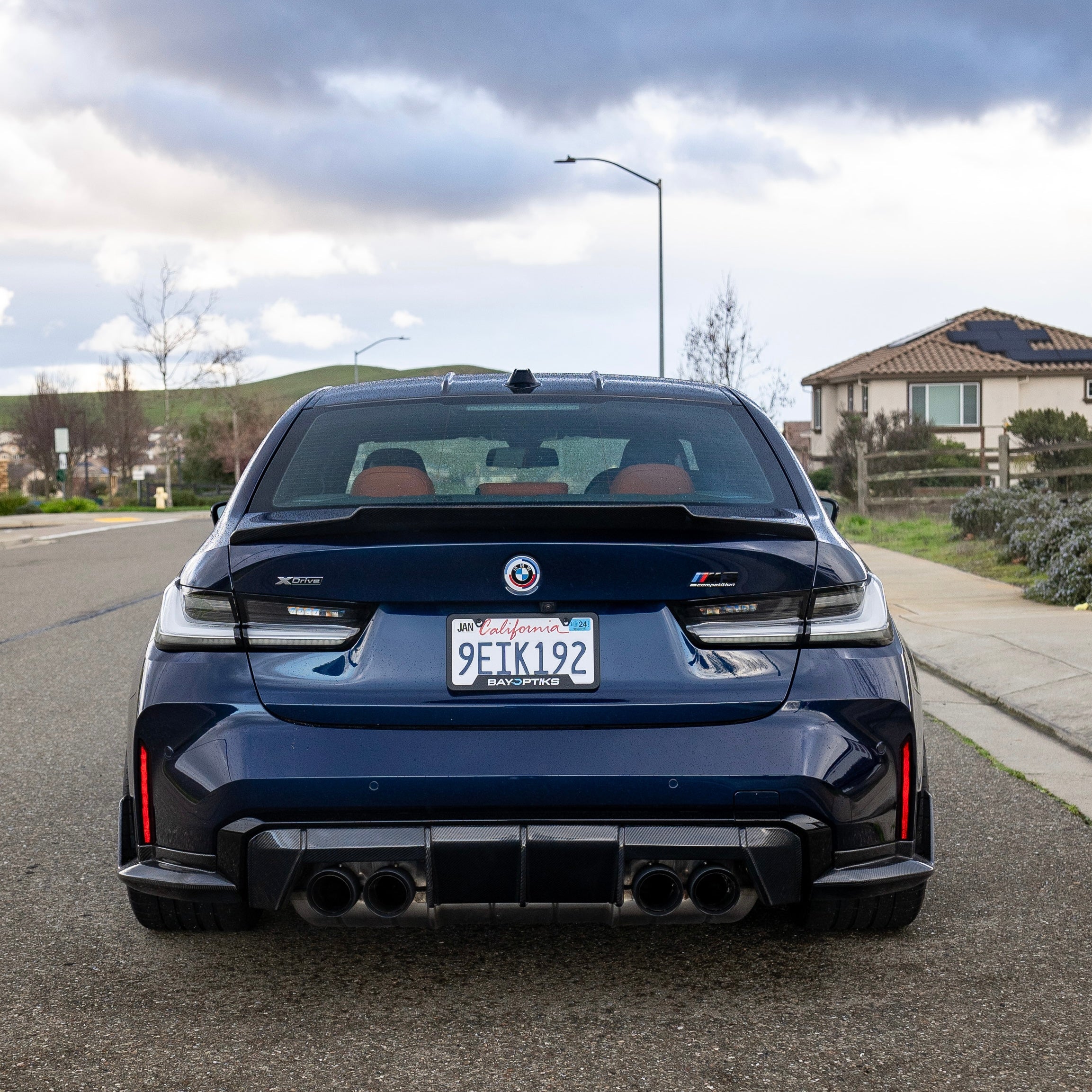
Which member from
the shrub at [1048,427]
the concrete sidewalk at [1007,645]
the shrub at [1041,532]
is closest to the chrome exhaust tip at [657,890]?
the concrete sidewalk at [1007,645]

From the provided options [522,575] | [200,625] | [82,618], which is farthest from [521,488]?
[82,618]

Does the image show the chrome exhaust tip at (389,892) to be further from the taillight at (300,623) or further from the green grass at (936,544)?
the green grass at (936,544)

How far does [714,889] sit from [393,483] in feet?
4.80

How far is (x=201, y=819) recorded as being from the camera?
326 centimetres

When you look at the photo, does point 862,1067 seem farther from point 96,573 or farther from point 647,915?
point 96,573

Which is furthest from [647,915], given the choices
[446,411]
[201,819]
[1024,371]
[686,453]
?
[1024,371]

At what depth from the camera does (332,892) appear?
327 cm

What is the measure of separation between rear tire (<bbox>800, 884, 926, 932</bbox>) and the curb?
97.0 inches

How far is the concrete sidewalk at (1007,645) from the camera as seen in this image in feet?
24.6

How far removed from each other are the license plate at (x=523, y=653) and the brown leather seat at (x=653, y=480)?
75cm

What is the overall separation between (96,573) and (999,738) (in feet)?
46.7

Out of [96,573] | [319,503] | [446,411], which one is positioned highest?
[446,411]

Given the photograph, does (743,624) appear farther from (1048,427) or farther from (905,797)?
(1048,427)

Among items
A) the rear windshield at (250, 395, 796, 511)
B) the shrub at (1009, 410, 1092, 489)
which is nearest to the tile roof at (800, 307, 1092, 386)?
the shrub at (1009, 410, 1092, 489)
